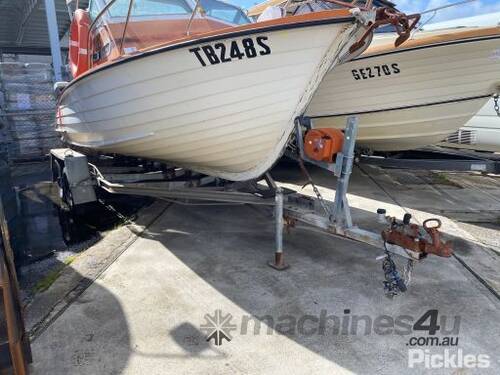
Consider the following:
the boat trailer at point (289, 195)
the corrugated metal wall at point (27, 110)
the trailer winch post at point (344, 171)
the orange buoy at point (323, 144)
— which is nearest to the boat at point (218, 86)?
the orange buoy at point (323, 144)

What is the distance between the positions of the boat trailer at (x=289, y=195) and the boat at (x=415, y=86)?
4.85ft

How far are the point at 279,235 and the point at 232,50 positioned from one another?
4.92ft

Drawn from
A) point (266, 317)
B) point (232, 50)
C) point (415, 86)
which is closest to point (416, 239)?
point (266, 317)

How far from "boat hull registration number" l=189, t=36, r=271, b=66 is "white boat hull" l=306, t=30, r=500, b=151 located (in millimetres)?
2418

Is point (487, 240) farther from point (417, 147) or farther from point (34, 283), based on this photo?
point (34, 283)

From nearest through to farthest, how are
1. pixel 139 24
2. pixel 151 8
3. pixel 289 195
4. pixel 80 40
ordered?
pixel 289 195
pixel 139 24
pixel 151 8
pixel 80 40

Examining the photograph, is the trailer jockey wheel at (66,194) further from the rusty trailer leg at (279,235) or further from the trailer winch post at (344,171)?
the trailer winch post at (344,171)

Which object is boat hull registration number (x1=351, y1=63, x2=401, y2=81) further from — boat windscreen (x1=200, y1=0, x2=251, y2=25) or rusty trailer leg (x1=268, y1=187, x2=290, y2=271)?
rusty trailer leg (x1=268, y1=187, x2=290, y2=271)

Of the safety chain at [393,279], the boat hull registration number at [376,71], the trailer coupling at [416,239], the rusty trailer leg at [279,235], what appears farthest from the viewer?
the boat hull registration number at [376,71]

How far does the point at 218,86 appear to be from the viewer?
9.73 ft

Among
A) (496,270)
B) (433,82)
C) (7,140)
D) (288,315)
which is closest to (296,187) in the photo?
(433,82)

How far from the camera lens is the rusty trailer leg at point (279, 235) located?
3.20 m

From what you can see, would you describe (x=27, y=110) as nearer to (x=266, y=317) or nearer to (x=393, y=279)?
(x=266, y=317)

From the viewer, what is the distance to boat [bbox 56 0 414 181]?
2.75 metres
